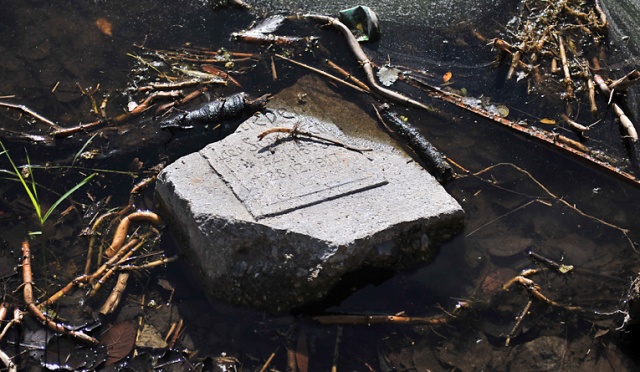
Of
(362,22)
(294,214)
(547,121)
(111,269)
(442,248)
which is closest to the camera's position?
(294,214)

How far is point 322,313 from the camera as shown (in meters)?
3.96

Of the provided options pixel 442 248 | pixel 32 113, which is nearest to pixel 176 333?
pixel 442 248

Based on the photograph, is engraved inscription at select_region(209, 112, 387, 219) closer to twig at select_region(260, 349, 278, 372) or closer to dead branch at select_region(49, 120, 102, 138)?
twig at select_region(260, 349, 278, 372)

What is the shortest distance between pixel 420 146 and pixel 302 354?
1544mm

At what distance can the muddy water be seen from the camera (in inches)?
153

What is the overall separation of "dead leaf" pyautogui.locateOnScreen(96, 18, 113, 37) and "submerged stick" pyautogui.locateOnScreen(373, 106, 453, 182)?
7.32 feet

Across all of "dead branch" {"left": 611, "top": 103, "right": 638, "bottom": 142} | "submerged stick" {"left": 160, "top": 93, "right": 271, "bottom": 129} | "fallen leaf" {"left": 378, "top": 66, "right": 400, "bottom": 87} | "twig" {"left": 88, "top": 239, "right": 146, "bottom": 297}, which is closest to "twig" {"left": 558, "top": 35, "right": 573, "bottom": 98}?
"dead branch" {"left": 611, "top": 103, "right": 638, "bottom": 142}

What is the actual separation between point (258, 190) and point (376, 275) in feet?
2.57

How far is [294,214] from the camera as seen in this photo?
3.93 meters

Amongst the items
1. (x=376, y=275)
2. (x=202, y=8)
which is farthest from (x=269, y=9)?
(x=376, y=275)

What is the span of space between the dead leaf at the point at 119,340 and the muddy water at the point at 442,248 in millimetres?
63

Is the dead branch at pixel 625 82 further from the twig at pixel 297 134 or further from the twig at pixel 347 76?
the twig at pixel 297 134

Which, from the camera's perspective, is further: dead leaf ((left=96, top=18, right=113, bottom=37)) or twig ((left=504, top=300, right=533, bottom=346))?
dead leaf ((left=96, top=18, right=113, bottom=37))

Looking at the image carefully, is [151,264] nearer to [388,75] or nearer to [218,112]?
[218,112]
